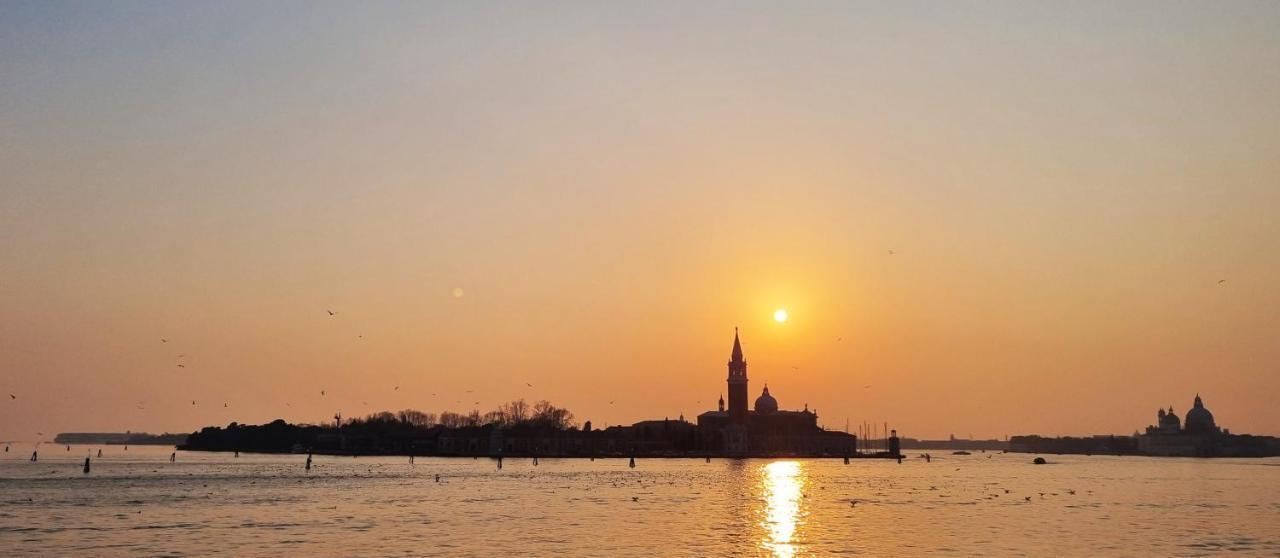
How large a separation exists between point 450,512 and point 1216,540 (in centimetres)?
4158

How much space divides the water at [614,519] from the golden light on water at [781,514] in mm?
139

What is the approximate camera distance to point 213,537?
172ft

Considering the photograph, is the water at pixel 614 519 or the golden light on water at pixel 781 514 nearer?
the water at pixel 614 519

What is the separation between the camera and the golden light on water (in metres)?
50.1

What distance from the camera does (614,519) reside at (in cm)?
6328

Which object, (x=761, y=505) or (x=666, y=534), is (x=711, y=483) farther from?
(x=666, y=534)

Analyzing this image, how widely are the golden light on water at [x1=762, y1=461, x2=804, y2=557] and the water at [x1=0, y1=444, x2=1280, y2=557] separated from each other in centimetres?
14

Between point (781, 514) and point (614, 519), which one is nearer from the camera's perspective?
point (614, 519)

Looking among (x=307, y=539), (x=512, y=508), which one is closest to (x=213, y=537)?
(x=307, y=539)

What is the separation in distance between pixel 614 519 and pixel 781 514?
36.0 ft

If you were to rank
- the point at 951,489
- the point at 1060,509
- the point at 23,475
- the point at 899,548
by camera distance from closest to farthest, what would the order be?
the point at 899,548 → the point at 1060,509 → the point at 951,489 → the point at 23,475

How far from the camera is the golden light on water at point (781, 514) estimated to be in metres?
50.1

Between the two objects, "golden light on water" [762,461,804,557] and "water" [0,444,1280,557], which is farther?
"golden light on water" [762,461,804,557]

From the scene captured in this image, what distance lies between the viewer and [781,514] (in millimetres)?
67875
